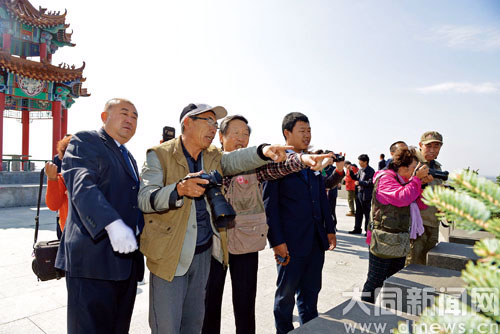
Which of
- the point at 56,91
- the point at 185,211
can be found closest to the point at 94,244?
the point at 185,211

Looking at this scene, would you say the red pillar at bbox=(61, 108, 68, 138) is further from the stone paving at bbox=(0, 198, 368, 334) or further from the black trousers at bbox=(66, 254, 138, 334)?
the black trousers at bbox=(66, 254, 138, 334)

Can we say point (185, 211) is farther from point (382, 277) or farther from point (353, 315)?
point (382, 277)

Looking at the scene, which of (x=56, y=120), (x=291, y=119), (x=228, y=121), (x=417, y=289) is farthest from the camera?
(x=56, y=120)

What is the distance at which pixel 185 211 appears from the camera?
2162mm

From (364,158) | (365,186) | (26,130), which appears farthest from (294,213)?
(26,130)

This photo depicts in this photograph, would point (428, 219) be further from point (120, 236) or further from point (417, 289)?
point (120, 236)

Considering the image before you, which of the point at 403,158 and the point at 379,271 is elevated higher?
the point at 403,158

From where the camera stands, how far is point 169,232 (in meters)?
2.10

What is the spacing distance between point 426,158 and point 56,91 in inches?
824

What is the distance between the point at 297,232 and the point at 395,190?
1.19m

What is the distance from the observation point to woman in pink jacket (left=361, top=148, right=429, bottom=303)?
3.35 meters

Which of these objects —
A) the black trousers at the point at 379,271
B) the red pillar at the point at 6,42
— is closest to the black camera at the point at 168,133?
the black trousers at the point at 379,271

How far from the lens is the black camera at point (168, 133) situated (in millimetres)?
3697

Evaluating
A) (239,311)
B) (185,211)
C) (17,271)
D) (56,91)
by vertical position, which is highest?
(56,91)
